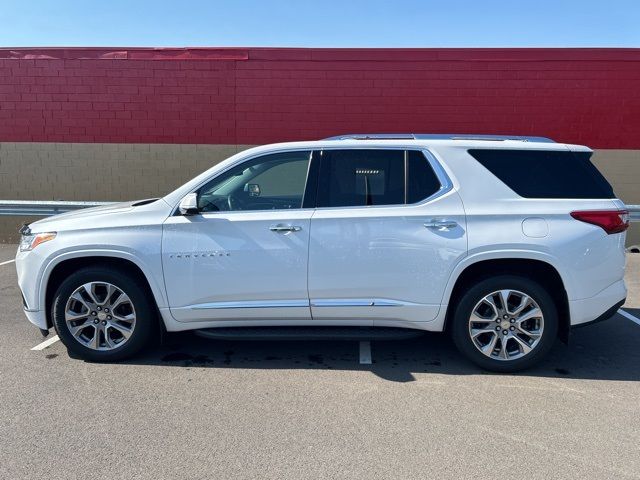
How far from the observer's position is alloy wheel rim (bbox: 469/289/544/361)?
4.02 meters

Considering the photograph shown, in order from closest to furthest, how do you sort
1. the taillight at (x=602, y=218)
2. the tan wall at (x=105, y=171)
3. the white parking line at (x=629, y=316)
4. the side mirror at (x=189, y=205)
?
1. the taillight at (x=602, y=218)
2. the side mirror at (x=189, y=205)
3. the white parking line at (x=629, y=316)
4. the tan wall at (x=105, y=171)

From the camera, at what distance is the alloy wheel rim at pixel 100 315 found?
4.18 m

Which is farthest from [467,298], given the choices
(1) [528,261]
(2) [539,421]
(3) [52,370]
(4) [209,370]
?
(3) [52,370]

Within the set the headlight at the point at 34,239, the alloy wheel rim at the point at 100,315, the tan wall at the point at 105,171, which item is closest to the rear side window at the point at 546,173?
the alloy wheel rim at the point at 100,315

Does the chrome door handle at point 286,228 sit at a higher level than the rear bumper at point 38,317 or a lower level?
higher

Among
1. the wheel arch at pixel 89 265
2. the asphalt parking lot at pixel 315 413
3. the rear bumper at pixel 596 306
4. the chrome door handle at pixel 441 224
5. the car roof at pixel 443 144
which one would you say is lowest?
the asphalt parking lot at pixel 315 413

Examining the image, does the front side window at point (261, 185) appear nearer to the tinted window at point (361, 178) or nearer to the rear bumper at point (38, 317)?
the tinted window at point (361, 178)

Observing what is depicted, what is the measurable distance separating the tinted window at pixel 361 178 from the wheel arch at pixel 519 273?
0.80m

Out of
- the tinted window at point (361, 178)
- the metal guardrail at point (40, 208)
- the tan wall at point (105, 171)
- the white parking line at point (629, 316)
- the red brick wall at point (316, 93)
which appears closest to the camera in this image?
the tinted window at point (361, 178)

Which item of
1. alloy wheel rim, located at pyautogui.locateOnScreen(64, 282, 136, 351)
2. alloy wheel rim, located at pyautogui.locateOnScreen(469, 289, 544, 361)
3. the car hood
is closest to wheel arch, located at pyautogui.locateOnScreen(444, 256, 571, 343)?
alloy wheel rim, located at pyautogui.locateOnScreen(469, 289, 544, 361)

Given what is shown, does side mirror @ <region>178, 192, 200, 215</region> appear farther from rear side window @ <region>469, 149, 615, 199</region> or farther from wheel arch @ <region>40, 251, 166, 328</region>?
rear side window @ <region>469, 149, 615, 199</region>

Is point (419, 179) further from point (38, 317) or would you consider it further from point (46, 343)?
point (46, 343)

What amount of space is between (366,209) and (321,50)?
21.2 ft

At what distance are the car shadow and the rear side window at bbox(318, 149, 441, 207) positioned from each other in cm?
136
